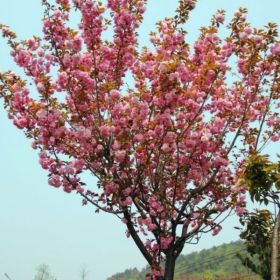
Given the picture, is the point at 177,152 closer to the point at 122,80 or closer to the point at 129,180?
the point at 129,180

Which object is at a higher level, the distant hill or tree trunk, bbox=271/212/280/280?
the distant hill

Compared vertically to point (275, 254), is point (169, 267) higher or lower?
higher

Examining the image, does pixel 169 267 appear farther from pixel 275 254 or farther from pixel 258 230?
pixel 275 254

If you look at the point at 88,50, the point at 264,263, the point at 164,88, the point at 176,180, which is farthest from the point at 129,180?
the point at 264,263

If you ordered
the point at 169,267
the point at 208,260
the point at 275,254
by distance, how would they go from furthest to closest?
1. the point at 208,260
2. the point at 169,267
3. the point at 275,254

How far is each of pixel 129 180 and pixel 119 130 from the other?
98 cm

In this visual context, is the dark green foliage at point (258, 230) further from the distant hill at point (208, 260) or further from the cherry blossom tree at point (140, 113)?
the distant hill at point (208, 260)

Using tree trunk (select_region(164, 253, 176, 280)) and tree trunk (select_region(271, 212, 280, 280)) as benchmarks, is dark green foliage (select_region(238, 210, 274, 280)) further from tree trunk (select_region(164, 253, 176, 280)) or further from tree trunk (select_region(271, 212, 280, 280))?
tree trunk (select_region(271, 212, 280, 280))

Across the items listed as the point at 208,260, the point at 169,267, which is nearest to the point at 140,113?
the point at 169,267

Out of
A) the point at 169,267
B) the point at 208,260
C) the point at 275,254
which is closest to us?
the point at 275,254

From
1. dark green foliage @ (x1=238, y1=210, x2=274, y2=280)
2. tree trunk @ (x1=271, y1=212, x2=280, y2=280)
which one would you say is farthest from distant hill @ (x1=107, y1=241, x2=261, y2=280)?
tree trunk @ (x1=271, y1=212, x2=280, y2=280)

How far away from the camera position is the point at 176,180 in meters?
8.76

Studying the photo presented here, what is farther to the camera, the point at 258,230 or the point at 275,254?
the point at 258,230

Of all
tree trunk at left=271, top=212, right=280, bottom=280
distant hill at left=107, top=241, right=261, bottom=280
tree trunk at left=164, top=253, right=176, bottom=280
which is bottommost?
tree trunk at left=271, top=212, right=280, bottom=280
